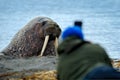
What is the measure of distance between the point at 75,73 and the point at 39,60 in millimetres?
10384

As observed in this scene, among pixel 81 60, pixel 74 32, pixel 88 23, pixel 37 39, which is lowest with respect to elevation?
pixel 88 23

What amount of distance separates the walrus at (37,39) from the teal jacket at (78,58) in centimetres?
1168

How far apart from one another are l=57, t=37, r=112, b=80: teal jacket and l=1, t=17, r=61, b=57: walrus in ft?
38.3

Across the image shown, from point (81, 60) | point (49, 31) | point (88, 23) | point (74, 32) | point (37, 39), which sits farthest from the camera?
point (88, 23)

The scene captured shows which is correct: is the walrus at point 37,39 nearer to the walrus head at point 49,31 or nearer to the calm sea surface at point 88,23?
the walrus head at point 49,31

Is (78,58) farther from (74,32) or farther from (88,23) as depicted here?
(88,23)

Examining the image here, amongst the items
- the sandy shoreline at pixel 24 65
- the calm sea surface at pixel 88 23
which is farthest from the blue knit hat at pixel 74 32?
the calm sea surface at pixel 88 23

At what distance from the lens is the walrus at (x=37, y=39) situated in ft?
52.3

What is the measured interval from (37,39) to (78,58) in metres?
12.4

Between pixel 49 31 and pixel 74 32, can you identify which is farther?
pixel 49 31

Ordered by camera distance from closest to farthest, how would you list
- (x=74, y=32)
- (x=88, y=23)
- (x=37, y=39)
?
(x=74, y=32) < (x=37, y=39) < (x=88, y=23)

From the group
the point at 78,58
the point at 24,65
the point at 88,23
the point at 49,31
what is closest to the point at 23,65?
the point at 24,65

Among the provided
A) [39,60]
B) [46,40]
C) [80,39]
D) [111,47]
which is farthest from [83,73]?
[111,47]

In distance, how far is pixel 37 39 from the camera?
16.3 m
